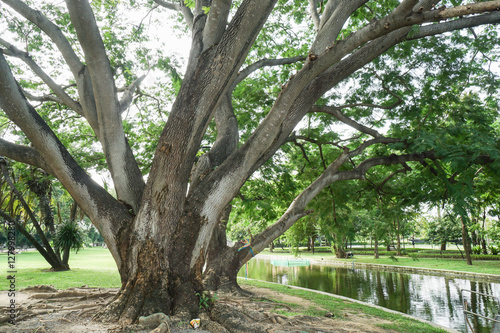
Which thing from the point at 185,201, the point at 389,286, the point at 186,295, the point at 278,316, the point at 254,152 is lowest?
the point at 389,286

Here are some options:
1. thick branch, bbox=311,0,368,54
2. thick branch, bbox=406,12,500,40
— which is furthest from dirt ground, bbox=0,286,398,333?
thick branch, bbox=406,12,500,40

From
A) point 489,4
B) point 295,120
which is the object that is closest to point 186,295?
point 295,120

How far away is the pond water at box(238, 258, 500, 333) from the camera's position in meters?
9.33

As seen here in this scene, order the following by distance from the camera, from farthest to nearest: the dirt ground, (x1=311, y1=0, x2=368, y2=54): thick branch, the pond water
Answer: the pond water < (x1=311, y1=0, x2=368, y2=54): thick branch < the dirt ground

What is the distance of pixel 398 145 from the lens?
271 inches

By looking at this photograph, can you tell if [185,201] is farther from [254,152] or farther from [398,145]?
[398,145]

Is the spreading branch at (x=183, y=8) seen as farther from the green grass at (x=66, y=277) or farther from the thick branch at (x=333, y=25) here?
the green grass at (x=66, y=277)

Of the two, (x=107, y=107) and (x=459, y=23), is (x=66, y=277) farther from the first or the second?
(x=459, y=23)

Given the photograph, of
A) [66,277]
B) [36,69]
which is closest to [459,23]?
[36,69]

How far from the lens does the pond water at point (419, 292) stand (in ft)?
30.6

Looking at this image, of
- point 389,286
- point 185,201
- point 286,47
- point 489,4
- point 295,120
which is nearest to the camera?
point 489,4

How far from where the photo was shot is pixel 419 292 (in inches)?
498

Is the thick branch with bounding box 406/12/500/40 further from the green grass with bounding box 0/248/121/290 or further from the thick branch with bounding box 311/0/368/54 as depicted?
the green grass with bounding box 0/248/121/290

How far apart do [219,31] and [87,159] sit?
24.9 ft
